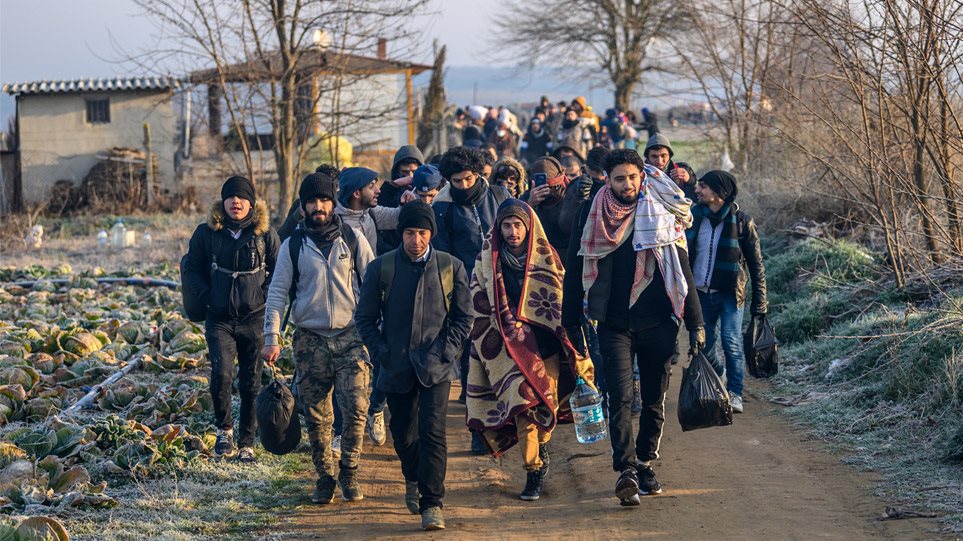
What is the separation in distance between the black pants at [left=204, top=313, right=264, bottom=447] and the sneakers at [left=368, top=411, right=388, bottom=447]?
0.89 m

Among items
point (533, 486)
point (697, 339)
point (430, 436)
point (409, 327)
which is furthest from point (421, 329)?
point (697, 339)

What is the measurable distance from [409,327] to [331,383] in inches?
34.8

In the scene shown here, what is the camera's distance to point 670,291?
22.5 ft

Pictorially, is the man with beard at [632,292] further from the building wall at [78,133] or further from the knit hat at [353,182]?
the building wall at [78,133]

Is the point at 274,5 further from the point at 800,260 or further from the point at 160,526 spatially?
the point at 160,526

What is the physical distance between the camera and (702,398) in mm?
6988

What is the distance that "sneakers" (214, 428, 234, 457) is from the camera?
26.8 feet

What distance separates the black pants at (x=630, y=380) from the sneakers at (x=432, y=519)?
1.14 m

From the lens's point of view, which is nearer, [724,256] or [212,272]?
[212,272]

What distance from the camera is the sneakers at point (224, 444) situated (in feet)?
26.8

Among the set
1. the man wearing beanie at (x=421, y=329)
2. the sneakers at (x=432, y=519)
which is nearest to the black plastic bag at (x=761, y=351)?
the man wearing beanie at (x=421, y=329)

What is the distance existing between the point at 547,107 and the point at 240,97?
11.2 meters

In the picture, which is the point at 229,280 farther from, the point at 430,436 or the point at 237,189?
the point at 430,436

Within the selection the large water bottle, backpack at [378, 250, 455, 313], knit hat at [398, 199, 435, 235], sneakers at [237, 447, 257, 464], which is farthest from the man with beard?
sneakers at [237, 447, 257, 464]
